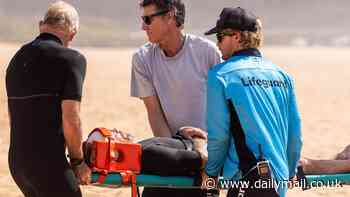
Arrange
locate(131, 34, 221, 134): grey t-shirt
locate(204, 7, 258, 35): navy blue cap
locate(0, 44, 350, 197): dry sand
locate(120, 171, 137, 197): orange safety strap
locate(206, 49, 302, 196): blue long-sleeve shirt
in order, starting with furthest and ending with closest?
locate(0, 44, 350, 197): dry sand < locate(131, 34, 221, 134): grey t-shirt < locate(120, 171, 137, 197): orange safety strap < locate(204, 7, 258, 35): navy blue cap < locate(206, 49, 302, 196): blue long-sleeve shirt

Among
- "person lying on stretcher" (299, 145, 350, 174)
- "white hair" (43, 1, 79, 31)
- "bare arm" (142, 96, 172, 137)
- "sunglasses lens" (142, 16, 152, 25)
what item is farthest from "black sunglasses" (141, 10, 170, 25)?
"person lying on stretcher" (299, 145, 350, 174)

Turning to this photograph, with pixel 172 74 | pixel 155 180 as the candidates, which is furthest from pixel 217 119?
pixel 172 74

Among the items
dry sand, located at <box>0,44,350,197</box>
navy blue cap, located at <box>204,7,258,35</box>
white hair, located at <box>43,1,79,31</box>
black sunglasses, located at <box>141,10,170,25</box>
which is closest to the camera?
navy blue cap, located at <box>204,7,258,35</box>

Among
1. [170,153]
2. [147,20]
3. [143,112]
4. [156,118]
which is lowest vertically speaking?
[143,112]

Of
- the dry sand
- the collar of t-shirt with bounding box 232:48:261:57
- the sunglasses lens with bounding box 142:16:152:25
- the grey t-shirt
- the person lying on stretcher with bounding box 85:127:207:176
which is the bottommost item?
the dry sand

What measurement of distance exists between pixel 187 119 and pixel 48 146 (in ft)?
3.12

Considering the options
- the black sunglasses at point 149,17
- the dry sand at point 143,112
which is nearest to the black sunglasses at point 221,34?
the black sunglasses at point 149,17

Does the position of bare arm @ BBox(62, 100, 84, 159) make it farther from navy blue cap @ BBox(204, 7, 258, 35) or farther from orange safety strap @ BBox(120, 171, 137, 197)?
navy blue cap @ BBox(204, 7, 258, 35)

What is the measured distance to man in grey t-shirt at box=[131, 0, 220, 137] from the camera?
13.4ft

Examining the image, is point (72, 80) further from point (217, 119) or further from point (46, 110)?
point (217, 119)

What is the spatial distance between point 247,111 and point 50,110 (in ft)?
2.93

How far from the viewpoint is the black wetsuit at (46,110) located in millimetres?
3426

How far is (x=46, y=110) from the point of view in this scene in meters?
3.45

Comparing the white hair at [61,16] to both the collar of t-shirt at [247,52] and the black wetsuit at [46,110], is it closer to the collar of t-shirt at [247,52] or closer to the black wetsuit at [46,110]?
the black wetsuit at [46,110]
